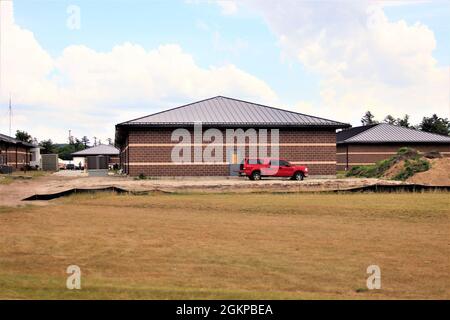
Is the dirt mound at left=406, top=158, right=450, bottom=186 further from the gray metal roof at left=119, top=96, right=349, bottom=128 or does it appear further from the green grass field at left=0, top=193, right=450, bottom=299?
the green grass field at left=0, top=193, right=450, bottom=299

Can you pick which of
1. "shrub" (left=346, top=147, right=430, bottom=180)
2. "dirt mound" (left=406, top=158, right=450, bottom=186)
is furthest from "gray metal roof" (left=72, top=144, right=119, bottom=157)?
"dirt mound" (left=406, top=158, right=450, bottom=186)

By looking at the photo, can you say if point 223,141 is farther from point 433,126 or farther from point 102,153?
point 433,126

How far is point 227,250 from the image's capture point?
11008 millimetres

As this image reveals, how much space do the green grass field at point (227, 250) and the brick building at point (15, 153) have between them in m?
39.8

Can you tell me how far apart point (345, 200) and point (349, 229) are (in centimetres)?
754

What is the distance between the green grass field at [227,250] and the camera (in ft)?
25.6

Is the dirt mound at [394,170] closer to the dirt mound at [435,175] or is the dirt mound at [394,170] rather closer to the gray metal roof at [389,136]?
the dirt mound at [435,175]

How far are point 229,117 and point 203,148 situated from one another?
3067 millimetres

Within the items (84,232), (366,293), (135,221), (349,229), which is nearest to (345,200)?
(349,229)

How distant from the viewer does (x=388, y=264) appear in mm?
9719

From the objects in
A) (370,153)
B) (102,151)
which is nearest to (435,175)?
(370,153)

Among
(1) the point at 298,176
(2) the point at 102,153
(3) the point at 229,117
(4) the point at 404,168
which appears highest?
(3) the point at 229,117
